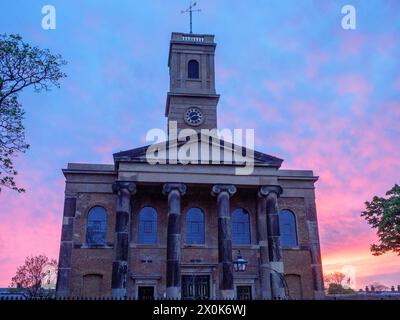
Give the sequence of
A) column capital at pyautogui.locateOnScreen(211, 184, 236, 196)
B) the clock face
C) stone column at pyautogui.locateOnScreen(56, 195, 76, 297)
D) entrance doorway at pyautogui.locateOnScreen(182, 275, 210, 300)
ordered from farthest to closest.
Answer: the clock face
entrance doorway at pyautogui.locateOnScreen(182, 275, 210, 300)
column capital at pyautogui.locateOnScreen(211, 184, 236, 196)
stone column at pyautogui.locateOnScreen(56, 195, 76, 297)

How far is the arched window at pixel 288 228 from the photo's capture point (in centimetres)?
A: 3431

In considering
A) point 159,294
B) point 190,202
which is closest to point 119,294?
point 159,294

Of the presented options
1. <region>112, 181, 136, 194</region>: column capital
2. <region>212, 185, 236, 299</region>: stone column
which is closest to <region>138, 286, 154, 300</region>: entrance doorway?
<region>212, 185, 236, 299</region>: stone column

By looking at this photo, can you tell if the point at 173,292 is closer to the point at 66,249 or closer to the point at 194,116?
the point at 66,249

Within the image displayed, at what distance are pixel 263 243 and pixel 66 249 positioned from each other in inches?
571

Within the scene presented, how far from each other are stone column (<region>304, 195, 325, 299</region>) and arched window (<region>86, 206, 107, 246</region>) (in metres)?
15.9

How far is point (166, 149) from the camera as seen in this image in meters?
31.3

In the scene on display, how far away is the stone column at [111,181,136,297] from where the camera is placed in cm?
2749

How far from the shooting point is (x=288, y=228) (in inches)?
1368

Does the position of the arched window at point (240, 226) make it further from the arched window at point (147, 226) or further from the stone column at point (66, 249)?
the stone column at point (66, 249)

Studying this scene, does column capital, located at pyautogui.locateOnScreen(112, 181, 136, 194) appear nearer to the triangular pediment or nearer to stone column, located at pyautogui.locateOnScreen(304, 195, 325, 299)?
the triangular pediment

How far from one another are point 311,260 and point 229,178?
31.4 feet

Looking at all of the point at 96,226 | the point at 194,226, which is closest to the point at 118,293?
the point at 96,226

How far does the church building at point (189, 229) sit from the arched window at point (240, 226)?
77 mm
